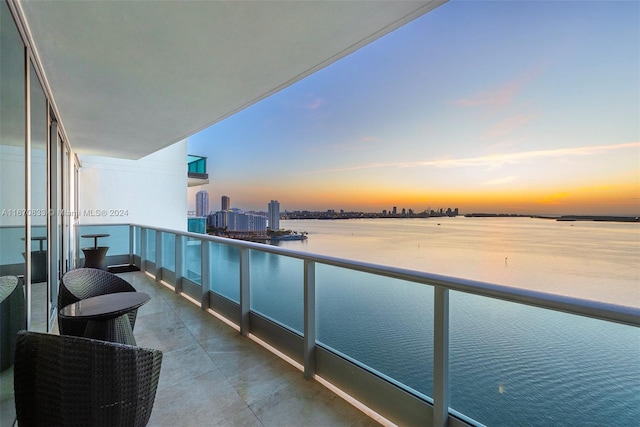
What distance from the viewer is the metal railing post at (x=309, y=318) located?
2.60 meters

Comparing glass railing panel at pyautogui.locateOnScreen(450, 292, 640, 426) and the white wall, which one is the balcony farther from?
glass railing panel at pyautogui.locateOnScreen(450, 292, 640, 426)

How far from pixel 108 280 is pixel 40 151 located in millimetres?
1453

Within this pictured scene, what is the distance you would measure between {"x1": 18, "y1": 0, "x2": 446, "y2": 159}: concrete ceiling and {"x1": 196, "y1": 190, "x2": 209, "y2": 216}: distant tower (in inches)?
483

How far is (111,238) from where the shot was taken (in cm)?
784

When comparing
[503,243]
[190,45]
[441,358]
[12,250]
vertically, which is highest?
[190,45]

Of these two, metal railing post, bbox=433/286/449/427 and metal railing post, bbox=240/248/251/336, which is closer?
metal railing post, bbox=433/286/449/427

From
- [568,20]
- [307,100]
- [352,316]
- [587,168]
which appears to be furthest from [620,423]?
[307,100]

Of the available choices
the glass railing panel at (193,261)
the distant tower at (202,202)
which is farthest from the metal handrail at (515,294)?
the distant tower at (202,202)

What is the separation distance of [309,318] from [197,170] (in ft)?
44.2

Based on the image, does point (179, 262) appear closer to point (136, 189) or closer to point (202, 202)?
point (136, 189)

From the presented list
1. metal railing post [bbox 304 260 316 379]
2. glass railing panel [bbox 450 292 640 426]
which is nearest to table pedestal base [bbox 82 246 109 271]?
metal railing post [bbox 304 260 316 379]

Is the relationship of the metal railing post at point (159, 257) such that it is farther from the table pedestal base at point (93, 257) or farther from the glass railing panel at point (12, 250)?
the glass railing panel at point (12, 250)

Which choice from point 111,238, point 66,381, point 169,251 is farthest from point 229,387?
point 111,238

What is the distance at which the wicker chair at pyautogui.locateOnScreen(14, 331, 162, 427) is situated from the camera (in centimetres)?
136
